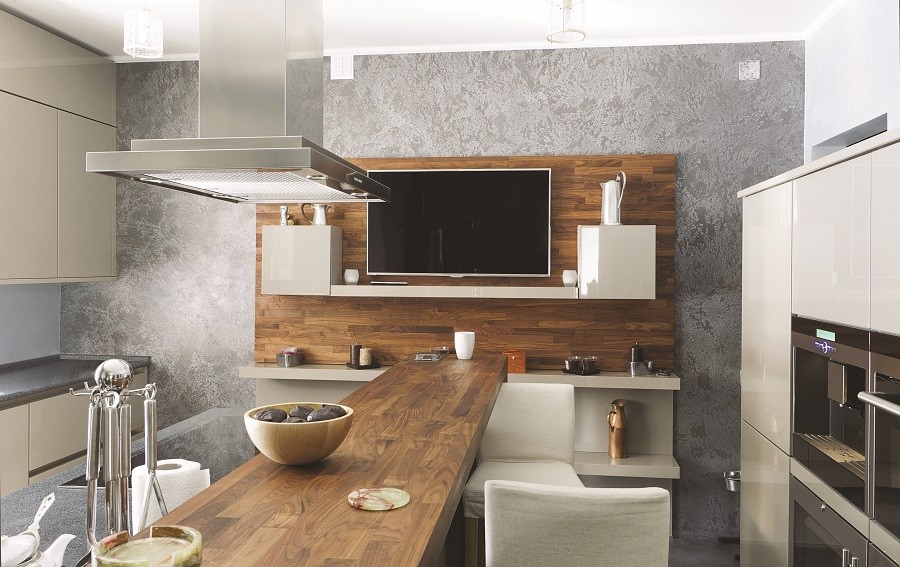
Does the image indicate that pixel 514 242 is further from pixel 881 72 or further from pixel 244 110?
pixel 244 110

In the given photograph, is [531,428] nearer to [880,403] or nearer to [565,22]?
[880,403]

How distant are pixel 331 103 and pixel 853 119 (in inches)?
114

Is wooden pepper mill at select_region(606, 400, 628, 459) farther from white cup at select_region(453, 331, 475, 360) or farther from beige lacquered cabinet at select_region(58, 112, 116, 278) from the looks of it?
beige lacquered cabinet at select_region(58, 112, 116, 278)

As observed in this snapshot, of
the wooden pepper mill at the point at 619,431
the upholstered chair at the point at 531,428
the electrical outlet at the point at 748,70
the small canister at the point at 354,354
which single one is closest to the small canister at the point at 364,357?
the small canister at the point at 354,354

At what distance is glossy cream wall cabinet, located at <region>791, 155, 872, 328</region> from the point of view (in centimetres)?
225

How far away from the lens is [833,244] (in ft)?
8.07

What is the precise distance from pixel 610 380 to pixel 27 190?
11.2 feet

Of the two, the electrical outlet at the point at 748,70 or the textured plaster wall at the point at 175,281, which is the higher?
the electrical outlet at the point at 748,70

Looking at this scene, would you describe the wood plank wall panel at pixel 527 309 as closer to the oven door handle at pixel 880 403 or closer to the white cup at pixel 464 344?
the white cup at pixel 464 344

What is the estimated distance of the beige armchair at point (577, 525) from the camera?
175 centimetres

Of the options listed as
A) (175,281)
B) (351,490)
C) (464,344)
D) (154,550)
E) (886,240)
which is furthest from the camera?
(175,281)

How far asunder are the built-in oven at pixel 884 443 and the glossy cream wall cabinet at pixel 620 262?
195 centimetres

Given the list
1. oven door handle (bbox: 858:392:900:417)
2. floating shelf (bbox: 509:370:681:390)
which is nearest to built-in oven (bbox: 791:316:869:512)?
oven door handle (bbox: 858:392:900:417)

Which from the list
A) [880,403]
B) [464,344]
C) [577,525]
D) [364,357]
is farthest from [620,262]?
[577,525]
